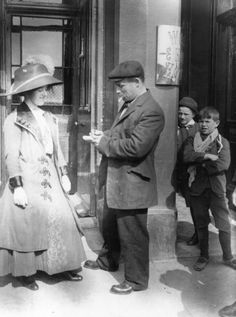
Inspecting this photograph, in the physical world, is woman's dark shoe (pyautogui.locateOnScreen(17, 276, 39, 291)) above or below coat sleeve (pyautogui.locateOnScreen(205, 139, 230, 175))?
below

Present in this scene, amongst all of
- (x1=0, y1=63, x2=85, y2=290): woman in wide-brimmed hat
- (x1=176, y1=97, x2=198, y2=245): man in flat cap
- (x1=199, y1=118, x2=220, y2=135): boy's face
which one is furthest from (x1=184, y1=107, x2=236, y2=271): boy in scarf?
(x1=0, y1=63, x2=85, y2=290): woman in wide-brimmed hat

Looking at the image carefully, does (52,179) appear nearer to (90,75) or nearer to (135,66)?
(135,66)

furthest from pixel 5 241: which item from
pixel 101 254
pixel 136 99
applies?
pixel 136 99

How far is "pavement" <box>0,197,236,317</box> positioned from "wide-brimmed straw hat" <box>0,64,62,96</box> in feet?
5.38

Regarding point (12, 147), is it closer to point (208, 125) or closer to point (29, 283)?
point (29, 283)

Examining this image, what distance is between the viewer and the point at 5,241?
377 cm

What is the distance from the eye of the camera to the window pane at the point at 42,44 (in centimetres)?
634

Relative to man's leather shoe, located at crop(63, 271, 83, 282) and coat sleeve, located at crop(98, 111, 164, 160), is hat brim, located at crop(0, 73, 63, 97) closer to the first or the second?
coat sleeve, located at crop(98, 111, 164, 160)

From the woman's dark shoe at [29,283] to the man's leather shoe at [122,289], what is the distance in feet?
2.08

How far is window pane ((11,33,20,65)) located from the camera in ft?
20.6

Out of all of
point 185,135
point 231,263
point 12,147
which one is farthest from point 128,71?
point 231,263

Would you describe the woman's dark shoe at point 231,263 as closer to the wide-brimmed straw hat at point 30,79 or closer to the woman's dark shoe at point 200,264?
the woman's dark shoe at point 200,264

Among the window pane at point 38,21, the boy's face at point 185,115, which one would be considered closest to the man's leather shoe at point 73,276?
the boy's face at point 185,115

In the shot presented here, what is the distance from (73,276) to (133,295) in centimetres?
60
